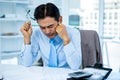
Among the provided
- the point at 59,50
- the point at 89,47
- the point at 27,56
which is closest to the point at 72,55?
the point at 59,50

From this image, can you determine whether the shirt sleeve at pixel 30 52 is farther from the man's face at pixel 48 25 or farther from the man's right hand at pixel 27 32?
the man's face at pixel 48 25

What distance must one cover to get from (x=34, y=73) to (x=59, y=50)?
330mm

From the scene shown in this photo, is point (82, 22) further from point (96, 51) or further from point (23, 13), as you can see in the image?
point (96, 51)

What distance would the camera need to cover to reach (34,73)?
1.46 metres

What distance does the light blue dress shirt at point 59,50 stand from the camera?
5.29ft

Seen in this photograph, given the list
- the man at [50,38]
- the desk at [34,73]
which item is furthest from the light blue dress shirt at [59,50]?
the desk at [34,73]

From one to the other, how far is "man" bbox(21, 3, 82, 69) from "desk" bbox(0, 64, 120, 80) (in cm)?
14

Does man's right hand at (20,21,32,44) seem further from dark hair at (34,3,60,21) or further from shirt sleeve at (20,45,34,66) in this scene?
dark hair at (34,3,60,21)

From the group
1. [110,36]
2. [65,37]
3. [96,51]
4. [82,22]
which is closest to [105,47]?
[110,36]

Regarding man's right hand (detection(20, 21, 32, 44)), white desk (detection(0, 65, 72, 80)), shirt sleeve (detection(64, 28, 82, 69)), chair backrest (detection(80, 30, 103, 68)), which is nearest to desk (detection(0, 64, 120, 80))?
white desk (detection(0, 65, 72, 80))

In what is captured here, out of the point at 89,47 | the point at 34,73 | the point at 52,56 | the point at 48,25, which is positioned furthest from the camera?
the point at 89,47

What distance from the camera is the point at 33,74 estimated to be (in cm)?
143

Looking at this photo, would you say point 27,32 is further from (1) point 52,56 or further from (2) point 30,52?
(1) point 52,56

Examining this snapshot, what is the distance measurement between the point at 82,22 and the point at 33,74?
130 inches
